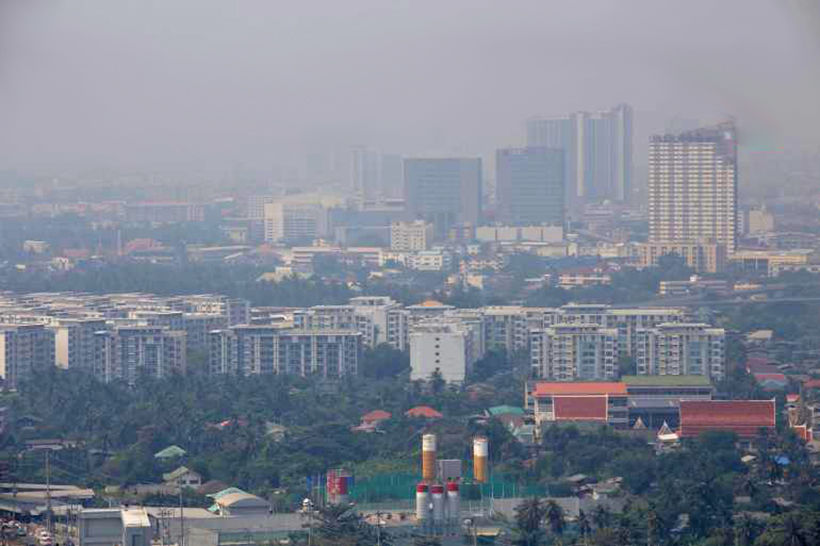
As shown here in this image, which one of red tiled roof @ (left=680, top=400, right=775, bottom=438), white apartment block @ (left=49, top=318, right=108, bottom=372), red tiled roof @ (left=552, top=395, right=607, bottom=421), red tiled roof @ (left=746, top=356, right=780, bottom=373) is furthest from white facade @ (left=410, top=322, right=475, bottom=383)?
red tiled roof @ (left=680, top=400, right=775, bottom=438)

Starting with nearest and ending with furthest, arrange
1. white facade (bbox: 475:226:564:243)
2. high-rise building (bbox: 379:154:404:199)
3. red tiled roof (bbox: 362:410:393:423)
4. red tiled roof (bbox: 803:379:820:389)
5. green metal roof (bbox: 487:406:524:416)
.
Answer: red tiled roof (bbox: 362:410:393:423) < green metal roof (bbox: 487:406:524:416) < red tiled roof (bbox: 803:379:820:389) < white facade (bbox: 475:226:564:243) < high-rise building (bbox: 379:154:404:199)

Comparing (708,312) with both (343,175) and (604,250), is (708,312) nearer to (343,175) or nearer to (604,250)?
(604,250)

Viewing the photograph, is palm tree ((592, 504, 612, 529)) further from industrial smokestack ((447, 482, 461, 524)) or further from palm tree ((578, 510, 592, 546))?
industrial smokestack ((447, 482, 461, 524))

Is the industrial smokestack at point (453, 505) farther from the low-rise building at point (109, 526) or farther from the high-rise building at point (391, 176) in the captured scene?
the high-rise building at point (391, 176)

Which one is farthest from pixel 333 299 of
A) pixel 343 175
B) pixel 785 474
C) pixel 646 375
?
pixel 343 175

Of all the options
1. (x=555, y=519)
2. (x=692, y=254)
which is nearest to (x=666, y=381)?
(x=555, y=519)

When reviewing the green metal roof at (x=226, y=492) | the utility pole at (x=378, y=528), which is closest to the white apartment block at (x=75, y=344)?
the green metal roof at (x=226, y=492)
